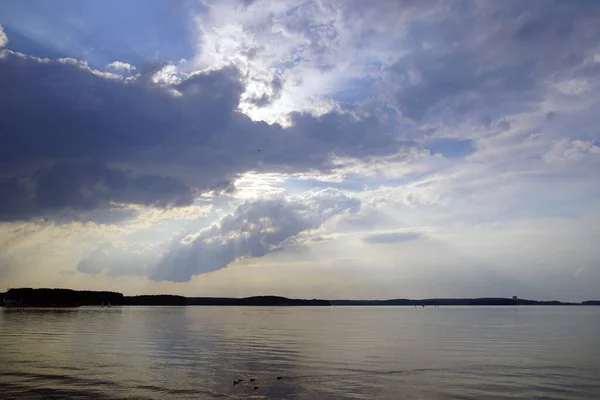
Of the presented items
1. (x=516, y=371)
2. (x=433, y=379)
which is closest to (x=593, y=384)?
(x=516, y=371)

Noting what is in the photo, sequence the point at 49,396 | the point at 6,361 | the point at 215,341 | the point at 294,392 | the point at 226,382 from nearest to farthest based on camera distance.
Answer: the point at 49,396 → the point at 294,392 → the point at 226,382 → the point at 6,361 → the point at 215,341

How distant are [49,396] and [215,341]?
40.8m

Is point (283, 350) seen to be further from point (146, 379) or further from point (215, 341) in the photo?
point (146, 379)

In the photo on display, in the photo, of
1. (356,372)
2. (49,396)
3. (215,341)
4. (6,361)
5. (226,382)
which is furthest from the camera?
(215,341)

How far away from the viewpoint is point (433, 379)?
4006cm

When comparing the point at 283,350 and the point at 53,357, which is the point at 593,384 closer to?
the point at 283,350

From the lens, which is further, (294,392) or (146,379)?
(146,379)

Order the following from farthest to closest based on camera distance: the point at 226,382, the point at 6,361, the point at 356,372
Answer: the point at 6,361, the point at 356,372, the point at 226,382

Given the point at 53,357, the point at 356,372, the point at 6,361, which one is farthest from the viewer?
the point at 53,357

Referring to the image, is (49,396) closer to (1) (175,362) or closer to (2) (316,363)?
(1) (175,362)

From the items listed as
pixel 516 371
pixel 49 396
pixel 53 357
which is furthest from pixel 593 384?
pixel 53 357

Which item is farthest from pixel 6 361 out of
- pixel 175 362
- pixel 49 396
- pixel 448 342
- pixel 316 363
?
pixel 448 342

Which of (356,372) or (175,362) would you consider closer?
(356,372)

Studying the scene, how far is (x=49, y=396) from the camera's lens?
32.1 m
